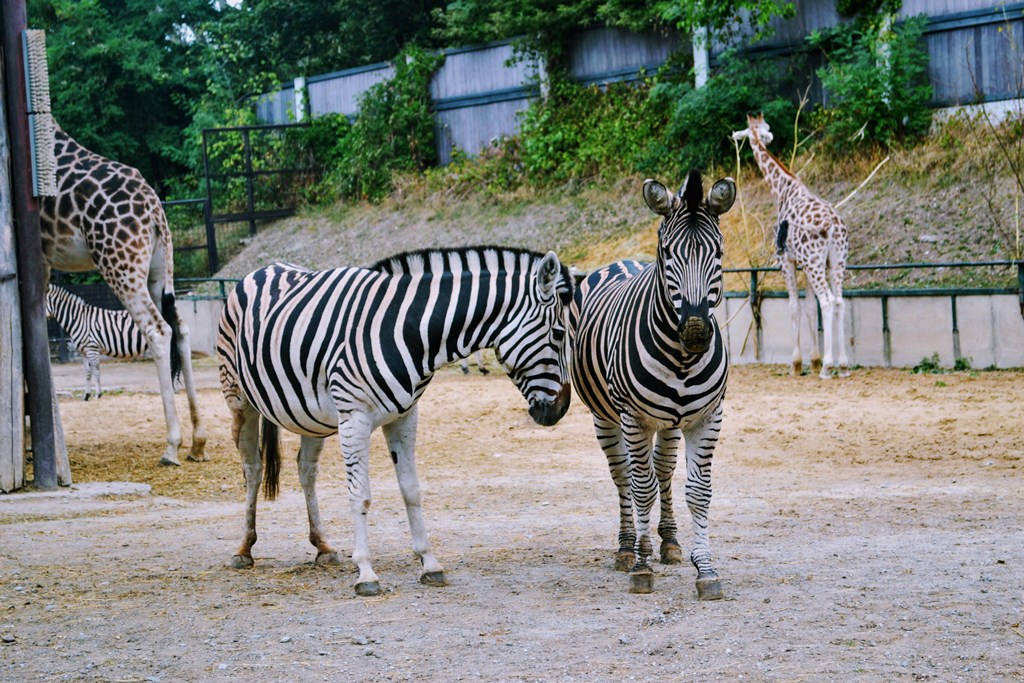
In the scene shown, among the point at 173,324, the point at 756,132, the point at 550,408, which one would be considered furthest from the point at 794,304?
the point at 550,408

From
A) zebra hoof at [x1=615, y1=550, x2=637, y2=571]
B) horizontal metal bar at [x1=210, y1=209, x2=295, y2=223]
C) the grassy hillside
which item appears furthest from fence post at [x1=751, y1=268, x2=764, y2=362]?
horizontal metal bar at [x1=210, y1=209, x2=295, y2=223]

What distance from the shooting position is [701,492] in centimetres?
607

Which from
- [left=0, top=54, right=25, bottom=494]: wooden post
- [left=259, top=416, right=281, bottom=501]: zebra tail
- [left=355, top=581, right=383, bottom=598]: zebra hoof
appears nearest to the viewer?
[left=355, top=581, right=383, bottom=598]: zebra hoof

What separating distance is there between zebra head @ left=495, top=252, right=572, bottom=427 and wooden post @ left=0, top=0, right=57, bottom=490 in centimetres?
483

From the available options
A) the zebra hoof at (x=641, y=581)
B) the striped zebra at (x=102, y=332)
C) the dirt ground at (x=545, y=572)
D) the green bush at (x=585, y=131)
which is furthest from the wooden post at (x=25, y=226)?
the green bush at (x=585, y=131)

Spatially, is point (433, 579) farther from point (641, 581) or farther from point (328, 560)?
point (641, 581)

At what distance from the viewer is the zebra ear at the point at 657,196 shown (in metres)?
5.93

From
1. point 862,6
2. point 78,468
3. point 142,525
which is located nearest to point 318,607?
point 142,525

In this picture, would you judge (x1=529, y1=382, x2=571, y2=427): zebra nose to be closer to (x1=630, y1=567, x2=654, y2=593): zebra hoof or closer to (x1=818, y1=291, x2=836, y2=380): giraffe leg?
(x1=630, y1=567, x2=654, y2=593): zebra hoof

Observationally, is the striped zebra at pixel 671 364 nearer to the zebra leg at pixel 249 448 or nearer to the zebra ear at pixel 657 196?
the zebra ear at pixel 657 196

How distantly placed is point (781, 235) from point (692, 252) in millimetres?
Result: 9994

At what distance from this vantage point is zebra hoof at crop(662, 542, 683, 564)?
265 inches

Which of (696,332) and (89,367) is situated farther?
(89,367)

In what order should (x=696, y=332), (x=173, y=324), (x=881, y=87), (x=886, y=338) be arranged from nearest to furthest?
(x=696, y=332) < (x=173, y=324) < (x=886, y=338) < (x=881, y=87)
